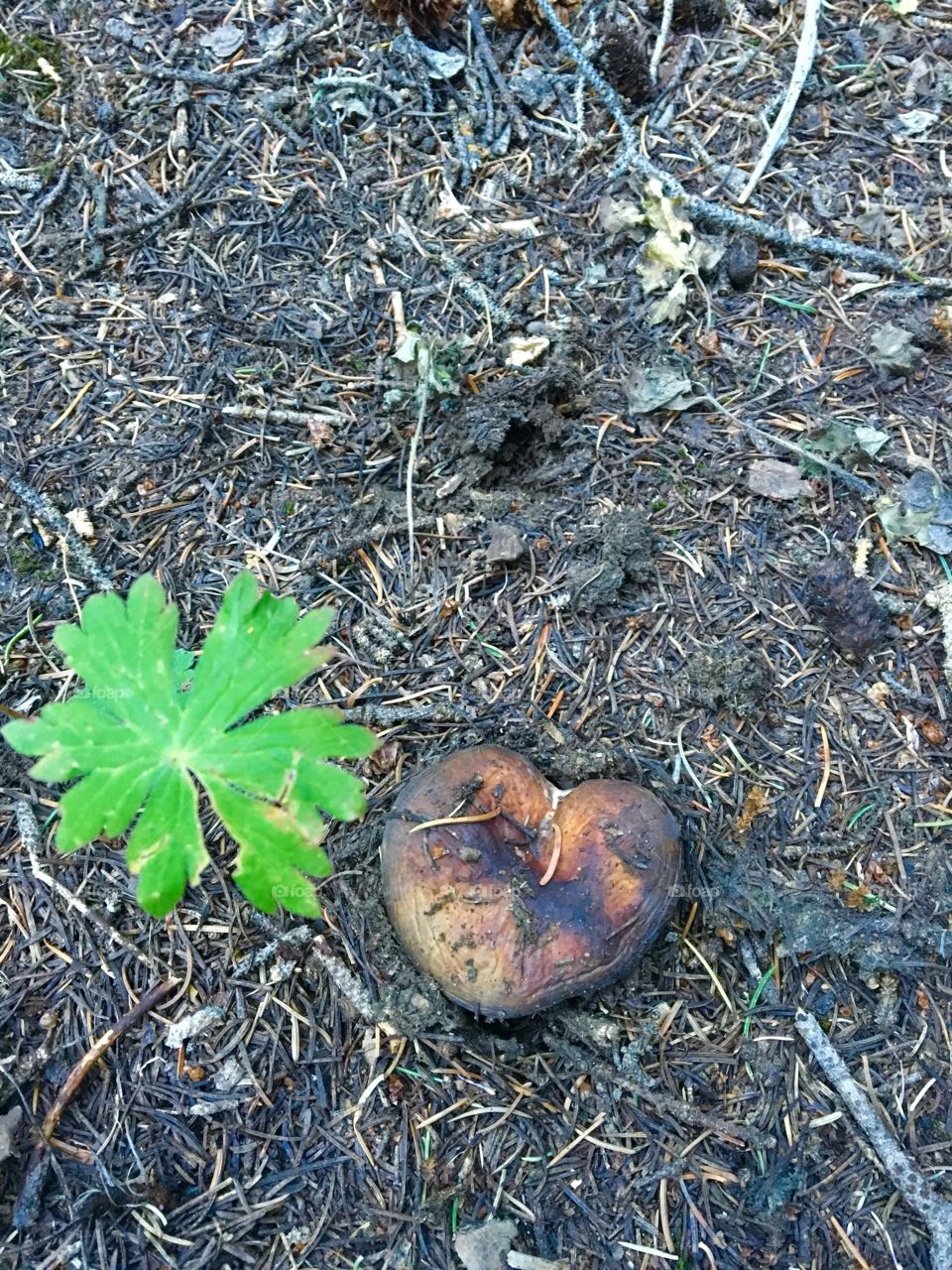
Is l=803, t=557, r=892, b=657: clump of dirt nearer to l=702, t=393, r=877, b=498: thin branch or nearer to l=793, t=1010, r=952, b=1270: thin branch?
l=702, t=393, r=877, b=498: thin branch

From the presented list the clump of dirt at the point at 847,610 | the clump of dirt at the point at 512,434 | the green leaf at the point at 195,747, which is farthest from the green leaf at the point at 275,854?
the clump of dirt at the point at 847,610

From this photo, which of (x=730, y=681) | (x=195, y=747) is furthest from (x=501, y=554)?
(x=195, y=747)

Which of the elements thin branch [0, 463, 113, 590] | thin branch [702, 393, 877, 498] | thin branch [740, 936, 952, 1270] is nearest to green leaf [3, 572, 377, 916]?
thin branch [0, 463, 113, 590]

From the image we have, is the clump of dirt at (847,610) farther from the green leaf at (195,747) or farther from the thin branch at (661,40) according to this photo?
the thin branch at (661,40)

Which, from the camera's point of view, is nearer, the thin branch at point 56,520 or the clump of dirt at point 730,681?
the clump of dirt at point 730,681

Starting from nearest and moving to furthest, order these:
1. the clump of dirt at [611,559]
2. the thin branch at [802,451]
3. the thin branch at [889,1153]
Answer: the thin branch at [889,1153] → the clump of dirt at [611,559] → the thin branch at [802,451]

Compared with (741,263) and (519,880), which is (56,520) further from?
(741,263)

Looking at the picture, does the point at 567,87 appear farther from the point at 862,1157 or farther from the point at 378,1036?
the point at 862,1157
